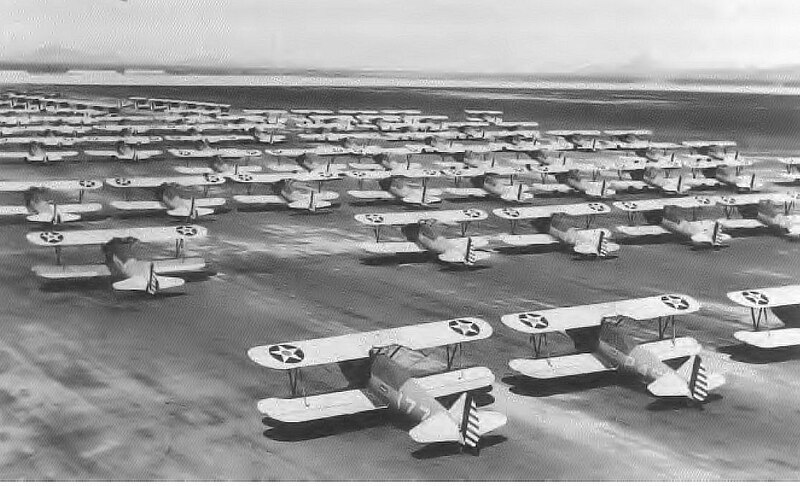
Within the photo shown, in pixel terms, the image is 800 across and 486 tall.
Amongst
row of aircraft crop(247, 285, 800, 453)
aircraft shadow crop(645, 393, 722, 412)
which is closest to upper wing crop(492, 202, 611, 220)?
row of aircraft crop(247, 285, 800, 453)

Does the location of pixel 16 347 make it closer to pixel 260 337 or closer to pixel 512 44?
pixel 260 337

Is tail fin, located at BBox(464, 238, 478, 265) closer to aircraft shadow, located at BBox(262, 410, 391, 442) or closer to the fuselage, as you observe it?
the fuselage

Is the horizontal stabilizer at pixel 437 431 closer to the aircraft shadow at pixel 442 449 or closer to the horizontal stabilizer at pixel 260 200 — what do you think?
the aircraft shadow at pixel 442 449

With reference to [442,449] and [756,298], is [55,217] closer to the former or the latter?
[442,449]

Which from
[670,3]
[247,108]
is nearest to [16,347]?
[670,3]

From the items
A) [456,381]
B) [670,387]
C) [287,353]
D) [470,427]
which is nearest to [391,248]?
[456,381]
